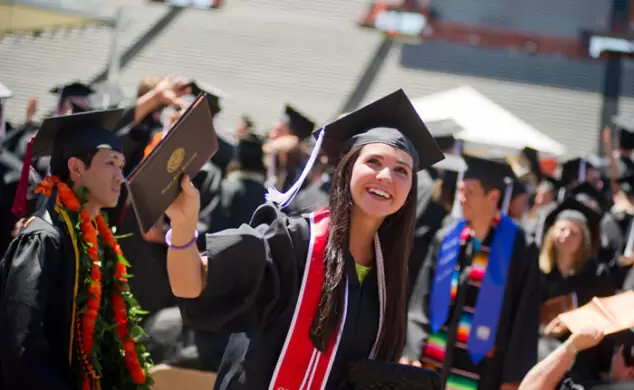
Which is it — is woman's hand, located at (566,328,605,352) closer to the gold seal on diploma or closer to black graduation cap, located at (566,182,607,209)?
the gold seal on diploma

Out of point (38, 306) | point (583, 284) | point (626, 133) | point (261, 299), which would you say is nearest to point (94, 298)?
point (38, 306)

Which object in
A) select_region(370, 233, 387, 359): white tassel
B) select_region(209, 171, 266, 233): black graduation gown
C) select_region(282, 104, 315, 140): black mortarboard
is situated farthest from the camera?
select_region(282, 104, 315, 140): black mortarboard

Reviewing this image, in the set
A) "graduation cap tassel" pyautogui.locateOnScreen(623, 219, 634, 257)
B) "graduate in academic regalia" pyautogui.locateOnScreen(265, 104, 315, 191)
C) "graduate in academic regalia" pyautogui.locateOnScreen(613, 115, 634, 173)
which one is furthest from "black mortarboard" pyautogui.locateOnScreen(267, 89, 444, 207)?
"graduate in academic regalia" pyautogui.locateOnScreen(613, 115, 634, 173)

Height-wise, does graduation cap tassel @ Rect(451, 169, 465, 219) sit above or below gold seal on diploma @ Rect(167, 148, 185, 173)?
below

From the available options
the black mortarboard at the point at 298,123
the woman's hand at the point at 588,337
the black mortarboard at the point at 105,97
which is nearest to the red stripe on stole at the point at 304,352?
the woman's hand at the point at 588,337

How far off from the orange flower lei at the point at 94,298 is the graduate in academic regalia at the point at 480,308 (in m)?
2.09

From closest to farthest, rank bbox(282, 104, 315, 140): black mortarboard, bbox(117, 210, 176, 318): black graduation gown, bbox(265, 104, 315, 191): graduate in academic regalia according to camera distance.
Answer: bbox(117, 210, 176, 318): black graduation gown
bbox(265, 104, 315, 191): graduate in academic regalia
bbox(282, 104, 315, 140): black mortarboard

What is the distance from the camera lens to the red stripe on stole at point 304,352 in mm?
2994

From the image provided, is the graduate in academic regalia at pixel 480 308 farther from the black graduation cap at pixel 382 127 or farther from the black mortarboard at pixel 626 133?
the black mortarboard at pixel 626 133

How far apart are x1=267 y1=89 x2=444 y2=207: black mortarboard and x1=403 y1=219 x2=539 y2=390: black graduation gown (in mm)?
2300

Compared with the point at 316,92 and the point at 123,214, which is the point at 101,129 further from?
the point at 316,92

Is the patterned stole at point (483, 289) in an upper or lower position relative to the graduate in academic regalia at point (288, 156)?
lower

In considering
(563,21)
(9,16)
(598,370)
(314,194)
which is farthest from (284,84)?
(598,370)

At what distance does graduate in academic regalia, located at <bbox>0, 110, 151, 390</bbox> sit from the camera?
336cm
